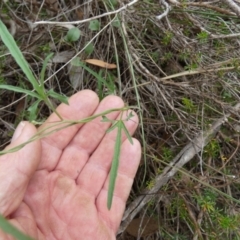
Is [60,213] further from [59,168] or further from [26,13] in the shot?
[26,13]

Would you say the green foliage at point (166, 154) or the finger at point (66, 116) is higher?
the finger at point (66, 116)

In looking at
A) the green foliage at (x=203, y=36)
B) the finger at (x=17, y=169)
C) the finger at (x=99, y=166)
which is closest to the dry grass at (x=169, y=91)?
the green foliage at (x=203, y=36)

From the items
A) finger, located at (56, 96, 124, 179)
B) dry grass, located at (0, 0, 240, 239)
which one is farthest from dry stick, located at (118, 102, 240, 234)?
finger, located at (56, 96, 124, 179)

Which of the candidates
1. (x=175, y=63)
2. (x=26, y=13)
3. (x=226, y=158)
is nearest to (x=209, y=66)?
(x=175, y=63)

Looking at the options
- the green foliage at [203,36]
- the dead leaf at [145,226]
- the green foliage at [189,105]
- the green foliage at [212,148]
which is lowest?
the dead leaf at [145,226]

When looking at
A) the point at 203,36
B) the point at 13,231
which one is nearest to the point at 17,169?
the point at 13,231

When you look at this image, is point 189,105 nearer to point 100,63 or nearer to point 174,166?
point 174,166

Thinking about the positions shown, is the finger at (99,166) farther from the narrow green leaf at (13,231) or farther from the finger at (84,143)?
the narrow green leaf at (13,231)
